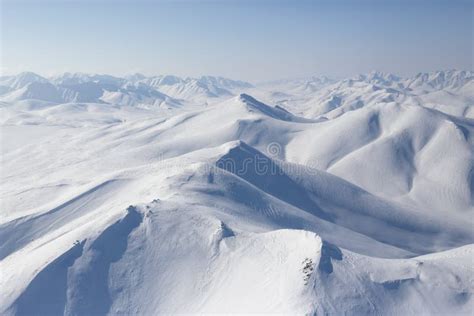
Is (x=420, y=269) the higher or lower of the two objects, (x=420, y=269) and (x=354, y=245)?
the higher

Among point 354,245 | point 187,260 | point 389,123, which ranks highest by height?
point 187,260

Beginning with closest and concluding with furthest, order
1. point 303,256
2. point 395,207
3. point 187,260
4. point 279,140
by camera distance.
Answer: point 303,256 < point 187,260 < point 395,207 < point 279,140

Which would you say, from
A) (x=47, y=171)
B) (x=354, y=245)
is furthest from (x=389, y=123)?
(x=47, y=171)

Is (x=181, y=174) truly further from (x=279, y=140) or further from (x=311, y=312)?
(x=279, y=140)

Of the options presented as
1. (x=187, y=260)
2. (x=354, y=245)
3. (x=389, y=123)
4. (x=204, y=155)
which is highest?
(x=187, y=260)

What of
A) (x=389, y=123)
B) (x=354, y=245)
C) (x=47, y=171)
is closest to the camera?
(x=354, y=245)

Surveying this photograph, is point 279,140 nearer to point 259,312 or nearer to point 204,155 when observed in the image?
point 204,155

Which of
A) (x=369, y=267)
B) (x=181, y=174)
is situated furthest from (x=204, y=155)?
(x=369, y=267)

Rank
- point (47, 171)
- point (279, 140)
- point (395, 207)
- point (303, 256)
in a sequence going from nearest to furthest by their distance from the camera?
point (303, 256)
point (395, 207)
point (47, 171)
point (279, 140)

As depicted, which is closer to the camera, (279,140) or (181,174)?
(181,174)
